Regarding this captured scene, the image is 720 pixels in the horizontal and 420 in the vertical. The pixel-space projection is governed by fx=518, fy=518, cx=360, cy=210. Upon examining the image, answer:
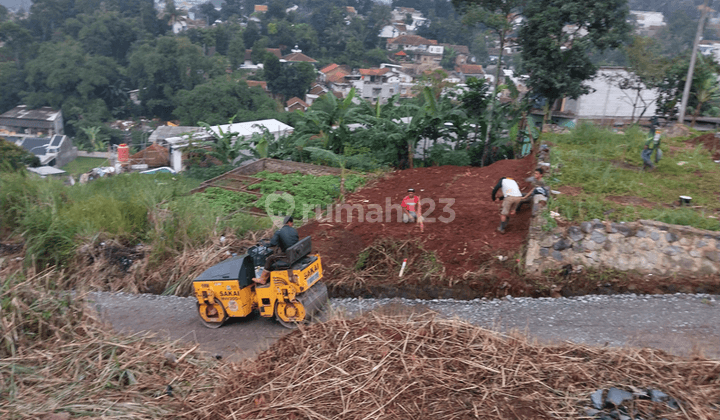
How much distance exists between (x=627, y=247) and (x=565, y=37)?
372 inches

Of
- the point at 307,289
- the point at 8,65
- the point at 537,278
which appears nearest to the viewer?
the point at 307,289

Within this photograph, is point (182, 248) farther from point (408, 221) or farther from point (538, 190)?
point (538, 190)

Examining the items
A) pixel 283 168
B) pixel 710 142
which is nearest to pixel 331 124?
pixel 283 168

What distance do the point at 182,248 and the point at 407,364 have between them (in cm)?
686

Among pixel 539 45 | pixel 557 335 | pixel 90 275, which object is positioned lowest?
pixel 90 275

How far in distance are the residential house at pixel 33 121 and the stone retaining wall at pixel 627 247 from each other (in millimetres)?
47708

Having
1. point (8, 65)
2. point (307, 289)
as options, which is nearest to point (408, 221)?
point (307, 289)

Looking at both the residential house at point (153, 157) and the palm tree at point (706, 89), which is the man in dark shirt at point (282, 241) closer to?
the palm tree at point (706, 89)

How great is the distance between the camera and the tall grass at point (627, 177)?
8.44 m

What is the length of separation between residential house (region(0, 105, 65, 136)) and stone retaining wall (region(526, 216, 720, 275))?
47.7m

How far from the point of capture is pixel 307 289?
7.34m

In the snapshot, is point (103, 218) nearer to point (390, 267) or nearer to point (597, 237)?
point (390, 267)

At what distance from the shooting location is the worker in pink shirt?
975 cm

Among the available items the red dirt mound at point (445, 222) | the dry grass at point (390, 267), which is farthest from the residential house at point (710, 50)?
the dry grass at point (390, 267)
